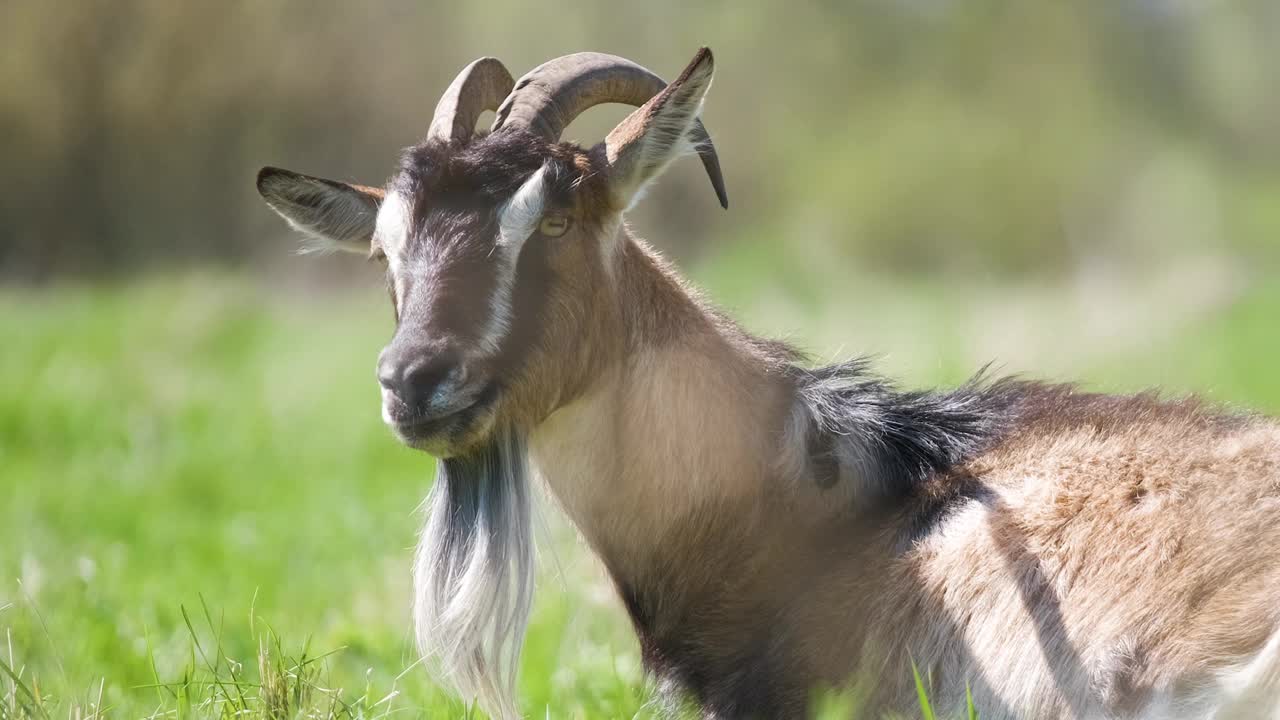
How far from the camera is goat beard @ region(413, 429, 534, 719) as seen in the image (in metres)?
3.75

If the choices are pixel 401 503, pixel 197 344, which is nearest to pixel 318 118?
pixel 197 344

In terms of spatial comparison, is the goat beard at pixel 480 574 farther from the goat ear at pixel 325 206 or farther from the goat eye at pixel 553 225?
the goat ear at pixel 325 206

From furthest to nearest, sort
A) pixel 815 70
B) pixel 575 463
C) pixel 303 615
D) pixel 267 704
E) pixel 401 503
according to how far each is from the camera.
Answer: pixel 815 70
pixel 401 503
pixel 303 615
pixel 575 463
pixel 267 704

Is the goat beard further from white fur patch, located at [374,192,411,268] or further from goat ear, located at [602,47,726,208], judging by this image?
goat ear, located at [602,47,726,208]

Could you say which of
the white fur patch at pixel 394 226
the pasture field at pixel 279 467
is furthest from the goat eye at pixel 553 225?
the pasture field at pixel 279 467

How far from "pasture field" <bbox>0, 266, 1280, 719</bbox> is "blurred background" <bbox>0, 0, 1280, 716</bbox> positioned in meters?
0.04

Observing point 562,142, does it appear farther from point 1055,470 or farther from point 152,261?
point 152,261

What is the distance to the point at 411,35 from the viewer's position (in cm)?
2244

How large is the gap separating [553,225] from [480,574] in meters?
0.94

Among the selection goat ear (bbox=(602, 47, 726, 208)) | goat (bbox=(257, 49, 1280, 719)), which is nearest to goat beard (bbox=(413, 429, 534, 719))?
goat (bbox=(257, 49, 1280, 719))

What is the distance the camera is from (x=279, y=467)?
33.4ft

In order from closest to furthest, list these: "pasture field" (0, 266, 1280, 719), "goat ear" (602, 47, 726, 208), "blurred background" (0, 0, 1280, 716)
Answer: "goat ear" (602, 47, 726, 208) → "pasture field" (0, 266, 1280, 719) → "blurred background" (0, 0, 1280, 716)

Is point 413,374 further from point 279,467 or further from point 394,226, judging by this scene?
point 279,467

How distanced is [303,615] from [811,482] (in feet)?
9.28
